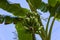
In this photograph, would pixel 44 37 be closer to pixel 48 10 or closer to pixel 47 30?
pixel 47 30

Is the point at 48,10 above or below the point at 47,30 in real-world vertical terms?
above

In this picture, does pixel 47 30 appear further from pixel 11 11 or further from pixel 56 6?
pixel 11 11

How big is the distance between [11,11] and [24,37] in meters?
0.71

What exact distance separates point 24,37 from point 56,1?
1.11m

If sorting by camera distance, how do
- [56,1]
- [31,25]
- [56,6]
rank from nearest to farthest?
[31,25] < [56,1] < [56,6]

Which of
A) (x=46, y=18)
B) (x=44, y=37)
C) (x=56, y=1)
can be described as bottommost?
(x=44, y=37)

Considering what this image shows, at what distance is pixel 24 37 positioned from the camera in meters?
4.52

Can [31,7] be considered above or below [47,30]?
above

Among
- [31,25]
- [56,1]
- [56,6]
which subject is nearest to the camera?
[31,25]

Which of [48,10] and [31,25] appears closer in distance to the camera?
[31,25]

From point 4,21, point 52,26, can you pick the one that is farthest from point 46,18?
point 4,21

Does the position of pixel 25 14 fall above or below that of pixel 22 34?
above

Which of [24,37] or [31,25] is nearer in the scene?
[31,25]

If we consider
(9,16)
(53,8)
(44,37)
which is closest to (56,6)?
(53,8)
